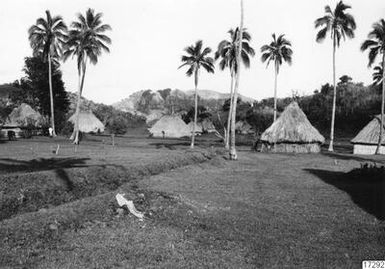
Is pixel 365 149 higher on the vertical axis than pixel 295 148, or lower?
higher

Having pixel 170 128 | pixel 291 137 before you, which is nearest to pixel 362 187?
pixel 291 137

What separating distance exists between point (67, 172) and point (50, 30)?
42325mm

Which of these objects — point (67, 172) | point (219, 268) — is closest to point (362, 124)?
point (67, 172)

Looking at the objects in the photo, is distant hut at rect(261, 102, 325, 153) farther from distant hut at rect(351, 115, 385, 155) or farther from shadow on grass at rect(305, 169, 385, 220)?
shadow on grass at rect(305, 169, 385, 220)

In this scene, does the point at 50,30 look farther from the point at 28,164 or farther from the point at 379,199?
the point at 379,199

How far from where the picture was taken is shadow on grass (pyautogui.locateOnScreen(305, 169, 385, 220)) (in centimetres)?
1523

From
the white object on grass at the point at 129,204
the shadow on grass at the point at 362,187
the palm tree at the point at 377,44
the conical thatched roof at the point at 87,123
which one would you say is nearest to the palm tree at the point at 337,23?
the palm tree at the point at 377,44

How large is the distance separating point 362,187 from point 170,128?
224 ft

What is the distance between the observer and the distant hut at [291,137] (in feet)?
153

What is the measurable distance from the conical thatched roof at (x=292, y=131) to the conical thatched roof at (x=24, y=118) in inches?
1413

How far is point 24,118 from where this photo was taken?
61.2 m

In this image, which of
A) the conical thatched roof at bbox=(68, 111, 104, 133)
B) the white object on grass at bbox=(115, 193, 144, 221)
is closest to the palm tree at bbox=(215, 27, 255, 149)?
the white object on grass at bbox=(115, 193, 144, 221)

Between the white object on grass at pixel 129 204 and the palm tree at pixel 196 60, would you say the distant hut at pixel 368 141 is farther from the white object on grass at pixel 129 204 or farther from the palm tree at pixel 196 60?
the white object on grass at pixel 129 204

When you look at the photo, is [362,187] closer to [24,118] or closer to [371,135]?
[371,135]
